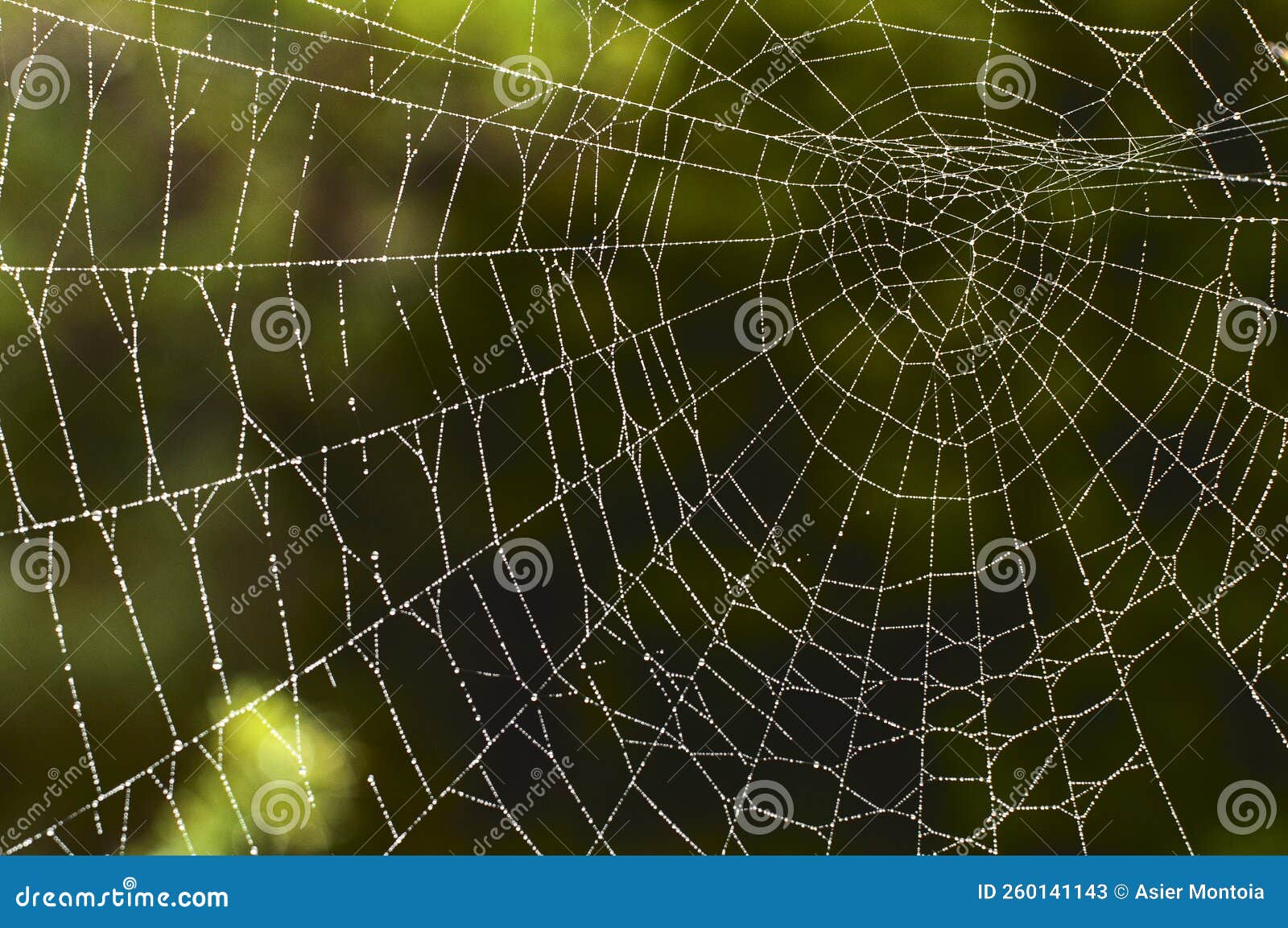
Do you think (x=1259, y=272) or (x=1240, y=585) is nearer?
(x=1259, y=272)

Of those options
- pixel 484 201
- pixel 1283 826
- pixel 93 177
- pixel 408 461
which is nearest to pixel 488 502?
pixel 408 461

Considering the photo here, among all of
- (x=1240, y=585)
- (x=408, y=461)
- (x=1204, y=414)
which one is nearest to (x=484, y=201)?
(x=408, y=461)

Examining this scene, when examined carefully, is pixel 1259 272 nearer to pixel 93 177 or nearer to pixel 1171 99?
pixel 1171 99

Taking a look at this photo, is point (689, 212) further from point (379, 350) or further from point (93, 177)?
point (93, 177)

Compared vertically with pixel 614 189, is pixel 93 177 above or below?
above

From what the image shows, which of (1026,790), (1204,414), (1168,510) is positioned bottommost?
(1026,790)

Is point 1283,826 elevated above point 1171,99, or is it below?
below
